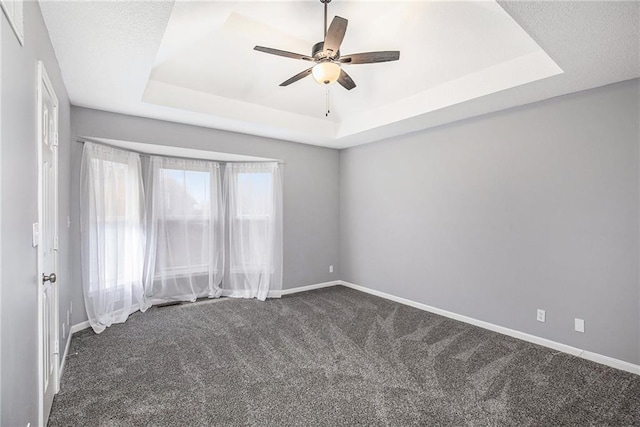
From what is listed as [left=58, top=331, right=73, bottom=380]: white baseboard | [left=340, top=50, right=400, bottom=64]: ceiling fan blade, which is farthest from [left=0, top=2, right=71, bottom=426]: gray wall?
Answer: [left=340, top=50, right=400, bottom=64]: ceiling fan blade

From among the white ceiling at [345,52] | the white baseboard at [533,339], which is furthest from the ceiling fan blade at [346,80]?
the white baseboard at [533,339]

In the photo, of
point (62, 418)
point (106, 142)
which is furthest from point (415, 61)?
point (62, 418)

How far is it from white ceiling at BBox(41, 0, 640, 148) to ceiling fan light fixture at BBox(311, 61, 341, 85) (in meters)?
0.68

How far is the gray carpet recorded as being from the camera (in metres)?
2.09

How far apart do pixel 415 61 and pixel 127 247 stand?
4.01 meters

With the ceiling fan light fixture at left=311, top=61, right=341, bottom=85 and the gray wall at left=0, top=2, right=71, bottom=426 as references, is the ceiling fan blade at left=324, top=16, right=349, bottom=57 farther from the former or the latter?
the gray wall at left=0, top=2, right=71, bottom=426

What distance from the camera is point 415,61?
3.25 metres

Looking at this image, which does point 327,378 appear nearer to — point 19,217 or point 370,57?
point 19,217

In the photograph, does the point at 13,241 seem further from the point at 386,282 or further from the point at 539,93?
the point at 386,282

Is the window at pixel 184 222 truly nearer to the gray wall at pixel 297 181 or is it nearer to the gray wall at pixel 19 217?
the gray wall at pixel 297 181

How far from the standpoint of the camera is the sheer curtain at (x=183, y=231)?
4262 millimetres

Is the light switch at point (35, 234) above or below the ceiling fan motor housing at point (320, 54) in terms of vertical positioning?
below

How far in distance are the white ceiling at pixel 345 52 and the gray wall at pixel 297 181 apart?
0.19 meters

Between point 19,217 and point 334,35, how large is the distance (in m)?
2.06
